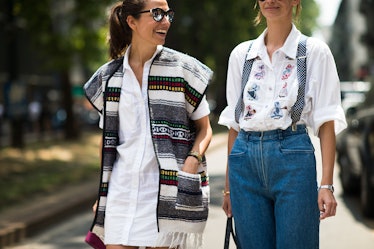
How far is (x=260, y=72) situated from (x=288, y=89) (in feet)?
0.52

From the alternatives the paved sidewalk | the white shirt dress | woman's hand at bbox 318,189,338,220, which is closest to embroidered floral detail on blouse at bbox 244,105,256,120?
woman's hand at bbox 318,189,338,220

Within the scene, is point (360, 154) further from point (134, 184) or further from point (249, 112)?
point (249, 112)

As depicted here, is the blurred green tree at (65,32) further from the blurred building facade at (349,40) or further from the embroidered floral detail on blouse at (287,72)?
the blurred building facade at (349,40)

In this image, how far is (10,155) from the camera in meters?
19.9

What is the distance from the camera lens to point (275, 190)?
3.29 metres

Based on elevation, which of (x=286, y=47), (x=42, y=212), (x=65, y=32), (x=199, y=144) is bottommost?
(x=42, y=212)

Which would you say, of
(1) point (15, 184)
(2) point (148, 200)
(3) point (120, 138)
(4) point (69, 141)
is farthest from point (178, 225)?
(4) point (69, 141)

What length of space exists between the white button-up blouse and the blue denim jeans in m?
0.06

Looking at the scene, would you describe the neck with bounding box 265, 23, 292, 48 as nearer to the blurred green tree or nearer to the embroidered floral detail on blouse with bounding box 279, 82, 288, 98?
the embroidered floral detail on blouse with bounding box 279, 82, 288, 98

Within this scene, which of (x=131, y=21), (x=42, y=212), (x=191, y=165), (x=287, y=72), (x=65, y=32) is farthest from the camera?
(x=65, y=32)

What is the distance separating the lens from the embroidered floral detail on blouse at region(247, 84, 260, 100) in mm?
3385

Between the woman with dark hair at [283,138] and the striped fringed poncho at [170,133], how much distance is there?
399mm

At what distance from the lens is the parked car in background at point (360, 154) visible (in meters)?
9.46

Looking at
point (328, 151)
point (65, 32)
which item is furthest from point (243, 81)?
point (65, 32)
